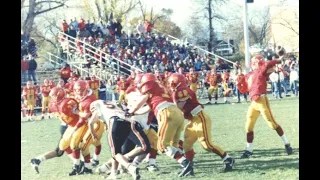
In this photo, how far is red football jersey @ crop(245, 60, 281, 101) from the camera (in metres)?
8.43

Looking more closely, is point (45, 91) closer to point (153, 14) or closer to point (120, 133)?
point (120, 133)

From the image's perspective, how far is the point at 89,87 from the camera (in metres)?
8.59

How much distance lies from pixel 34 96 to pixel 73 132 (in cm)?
76

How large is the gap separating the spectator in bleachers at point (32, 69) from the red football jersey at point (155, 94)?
1374 mm

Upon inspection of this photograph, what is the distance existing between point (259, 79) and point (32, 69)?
2739 millimetres

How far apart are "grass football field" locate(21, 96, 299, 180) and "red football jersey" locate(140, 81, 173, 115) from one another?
0.55 meters

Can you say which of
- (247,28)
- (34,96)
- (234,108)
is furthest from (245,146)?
(34,96)

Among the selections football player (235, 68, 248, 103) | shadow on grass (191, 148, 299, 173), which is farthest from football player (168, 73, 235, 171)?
football player (235, 68, 248, 103)

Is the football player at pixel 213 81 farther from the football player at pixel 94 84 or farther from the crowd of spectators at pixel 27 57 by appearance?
the crowd of spectators at pixel 27 57

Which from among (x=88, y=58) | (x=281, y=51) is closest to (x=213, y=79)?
(x=281, y=51)

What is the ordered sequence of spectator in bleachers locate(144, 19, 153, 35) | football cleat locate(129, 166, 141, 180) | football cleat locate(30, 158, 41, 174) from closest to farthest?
football cleat locate(129, 166, 141, 180), football cleat locate(30, 158, 41, 174), spectator in bleachers locate(144, 19, 153, 35)

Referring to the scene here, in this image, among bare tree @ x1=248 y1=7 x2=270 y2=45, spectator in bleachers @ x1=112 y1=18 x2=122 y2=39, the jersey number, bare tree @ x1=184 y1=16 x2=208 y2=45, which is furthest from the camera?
spectator in bleachers @ x1=112 y1=18 x2=122 y2=39

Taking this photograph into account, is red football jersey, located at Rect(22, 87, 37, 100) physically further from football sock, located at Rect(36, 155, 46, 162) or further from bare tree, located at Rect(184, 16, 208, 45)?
bare tree, located at Rect(184, 16, 208, 45)

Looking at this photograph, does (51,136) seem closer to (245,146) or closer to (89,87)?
(89,87)
